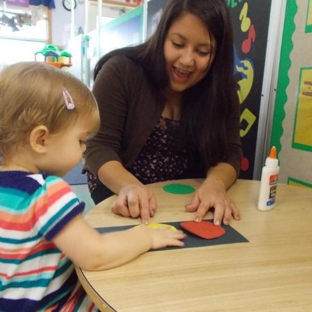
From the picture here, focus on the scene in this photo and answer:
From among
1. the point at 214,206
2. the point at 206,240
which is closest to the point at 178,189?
the point at 214,206

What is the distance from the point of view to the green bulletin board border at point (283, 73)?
112 centimetres

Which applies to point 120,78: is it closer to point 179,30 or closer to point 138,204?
point 179,30

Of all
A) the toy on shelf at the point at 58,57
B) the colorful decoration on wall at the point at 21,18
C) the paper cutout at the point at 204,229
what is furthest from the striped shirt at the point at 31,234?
the colorful decoration on wall at the point at 21,18

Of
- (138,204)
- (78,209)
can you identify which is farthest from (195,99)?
(78,209)

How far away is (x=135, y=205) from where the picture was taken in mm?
695

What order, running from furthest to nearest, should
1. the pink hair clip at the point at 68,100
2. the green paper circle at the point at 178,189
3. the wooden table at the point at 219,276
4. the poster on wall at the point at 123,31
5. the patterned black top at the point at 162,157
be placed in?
the poster on wall at the point at 123,31 < the patterned black top at the point at 162,157 < the green paper circle at the point at 178,189 < the pink hair clip at the point at 68,100 < the wooden table at the point at 219,276

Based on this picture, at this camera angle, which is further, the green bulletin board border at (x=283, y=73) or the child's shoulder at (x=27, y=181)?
the green bulletin board border at (x=283, y=73)

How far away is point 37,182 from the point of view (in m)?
0.50

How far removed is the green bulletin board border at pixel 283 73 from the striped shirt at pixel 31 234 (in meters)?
0.89

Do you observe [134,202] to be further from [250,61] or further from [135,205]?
[250,61]

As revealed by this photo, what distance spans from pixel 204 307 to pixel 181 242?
6.8 inches

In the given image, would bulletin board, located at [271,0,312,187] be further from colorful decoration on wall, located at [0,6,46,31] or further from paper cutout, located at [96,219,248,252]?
colorful decoration on wall, located at [0,6,46,31]

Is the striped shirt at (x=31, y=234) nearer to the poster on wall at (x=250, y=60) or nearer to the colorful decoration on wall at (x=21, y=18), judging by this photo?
the poster on wall at (x=250, y=60)

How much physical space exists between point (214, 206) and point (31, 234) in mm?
384
